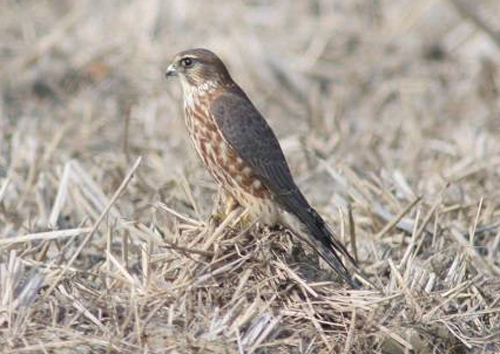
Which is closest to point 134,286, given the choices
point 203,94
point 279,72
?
point 203,94

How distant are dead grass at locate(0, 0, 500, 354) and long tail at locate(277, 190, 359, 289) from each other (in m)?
0.10

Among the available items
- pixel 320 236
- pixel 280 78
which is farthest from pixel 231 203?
pixel 280 78

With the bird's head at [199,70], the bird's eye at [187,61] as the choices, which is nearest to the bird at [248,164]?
the bird's head at [199,70]

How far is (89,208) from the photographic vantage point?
274 inches

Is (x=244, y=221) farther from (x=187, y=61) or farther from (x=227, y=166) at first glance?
(x=187, y=61)

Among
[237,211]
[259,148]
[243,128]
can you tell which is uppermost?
[243,128]

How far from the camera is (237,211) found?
19.0ft

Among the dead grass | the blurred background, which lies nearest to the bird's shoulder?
the dead grass

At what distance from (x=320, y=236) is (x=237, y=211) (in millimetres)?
462

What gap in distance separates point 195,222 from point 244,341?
0.92 metres

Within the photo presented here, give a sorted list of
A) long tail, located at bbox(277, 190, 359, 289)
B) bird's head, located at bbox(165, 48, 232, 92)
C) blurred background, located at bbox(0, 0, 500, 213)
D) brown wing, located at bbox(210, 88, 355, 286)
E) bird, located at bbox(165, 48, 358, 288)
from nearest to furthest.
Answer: long tail, located at bbox(277, 190, 359, 289) → bird, located at bbox(165, 48, 358, 288) → brown wing, located at bbox(210, 88, 355, 286) → bird's head, located at bbox(165, 48, 232, 92) → blurred background, located at bbox(0, 0, 500, 213)

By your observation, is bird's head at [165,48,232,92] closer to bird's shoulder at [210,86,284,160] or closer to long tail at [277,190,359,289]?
bird's shoulder at [210,86,284,160]

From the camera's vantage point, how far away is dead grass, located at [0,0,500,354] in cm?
508

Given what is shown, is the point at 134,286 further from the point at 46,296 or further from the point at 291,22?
the point at 291,22
